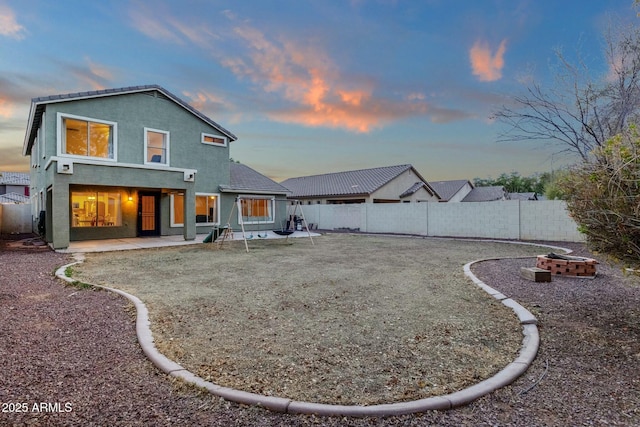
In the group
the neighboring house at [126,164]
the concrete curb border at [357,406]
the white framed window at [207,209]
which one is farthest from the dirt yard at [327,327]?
the white framed window at [207,209]

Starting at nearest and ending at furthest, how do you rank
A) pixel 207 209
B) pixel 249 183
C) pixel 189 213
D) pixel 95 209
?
pixel 189 213 < pixel 95 209 < pixel 207 209 < pixel 249 183

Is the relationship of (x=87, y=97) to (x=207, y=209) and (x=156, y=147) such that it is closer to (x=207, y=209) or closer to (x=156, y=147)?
(x=156, y=147)

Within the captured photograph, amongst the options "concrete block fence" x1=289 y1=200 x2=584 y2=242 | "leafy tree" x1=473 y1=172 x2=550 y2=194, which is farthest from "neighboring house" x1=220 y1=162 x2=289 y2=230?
"leafy tree" x1=473 y1=172 x2=550 y2=194

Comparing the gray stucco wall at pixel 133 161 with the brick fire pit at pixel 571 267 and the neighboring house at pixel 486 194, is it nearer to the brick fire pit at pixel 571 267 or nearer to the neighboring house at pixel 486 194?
the brick fire pit at pixel 571 267

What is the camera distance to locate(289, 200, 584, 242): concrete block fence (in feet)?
46.5

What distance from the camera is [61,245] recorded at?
10.8 meters

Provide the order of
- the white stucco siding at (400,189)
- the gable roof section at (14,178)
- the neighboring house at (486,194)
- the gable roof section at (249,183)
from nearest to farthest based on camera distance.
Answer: the gable roof section at (249,183) → the white stucco siding at (400,189) → the gable roof section at (14,178) → the neighboring house at (486,194)

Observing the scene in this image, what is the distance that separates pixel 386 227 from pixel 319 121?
24.4 ft

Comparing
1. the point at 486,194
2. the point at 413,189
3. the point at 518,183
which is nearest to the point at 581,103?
the point at 413,189

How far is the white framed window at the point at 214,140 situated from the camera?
54.9 ft

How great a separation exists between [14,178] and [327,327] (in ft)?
162

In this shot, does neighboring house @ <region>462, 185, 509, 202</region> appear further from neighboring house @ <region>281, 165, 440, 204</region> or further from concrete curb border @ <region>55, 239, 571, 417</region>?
concrete curb border @ <region>55, 239, 571, 417</region>

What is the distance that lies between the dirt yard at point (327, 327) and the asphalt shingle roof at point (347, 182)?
58.6 ft

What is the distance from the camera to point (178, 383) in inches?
107
